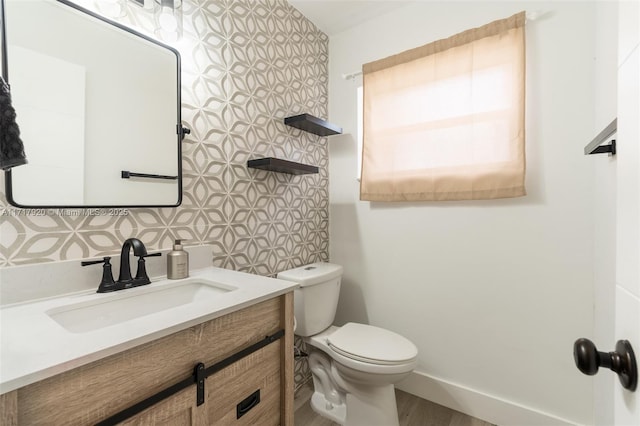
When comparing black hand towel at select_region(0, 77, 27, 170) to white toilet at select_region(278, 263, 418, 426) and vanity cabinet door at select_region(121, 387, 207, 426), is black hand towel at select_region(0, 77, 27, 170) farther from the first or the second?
white toilet at select_region(278, 263, 418, 426)

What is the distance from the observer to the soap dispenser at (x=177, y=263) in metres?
1.09

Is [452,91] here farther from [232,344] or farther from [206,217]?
[232,344]

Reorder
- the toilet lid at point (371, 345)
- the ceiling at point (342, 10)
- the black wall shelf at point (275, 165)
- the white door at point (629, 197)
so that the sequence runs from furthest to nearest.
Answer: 1. the ceiling at point (342, 10)
2. the black wall shelf at point (275, 165)
3. the toilet lid at point (371, 345)
4. the white door at point (629, 197)

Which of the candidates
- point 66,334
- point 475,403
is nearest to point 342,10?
point 66,334

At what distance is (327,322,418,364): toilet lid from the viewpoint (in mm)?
1287

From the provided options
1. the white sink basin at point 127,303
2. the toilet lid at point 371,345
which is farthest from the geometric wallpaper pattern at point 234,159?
the toilet lid at point 371,345

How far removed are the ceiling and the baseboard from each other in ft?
7.55

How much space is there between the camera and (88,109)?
96 cm

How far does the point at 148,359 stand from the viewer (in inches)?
24.7

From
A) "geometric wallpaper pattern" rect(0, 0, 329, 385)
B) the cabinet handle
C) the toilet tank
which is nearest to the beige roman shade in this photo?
"geometric wallpaper pattern" rect(0, 0, 329, 385)

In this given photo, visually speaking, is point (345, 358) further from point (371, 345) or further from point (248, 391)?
point (248, 391)

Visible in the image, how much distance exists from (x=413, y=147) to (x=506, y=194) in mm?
559

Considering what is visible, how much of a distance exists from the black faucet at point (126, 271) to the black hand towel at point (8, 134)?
1.37 feet

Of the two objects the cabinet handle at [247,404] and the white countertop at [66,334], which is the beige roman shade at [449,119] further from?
the cabinet handle at [247,404]
